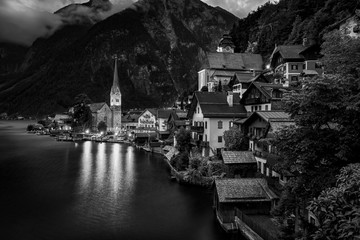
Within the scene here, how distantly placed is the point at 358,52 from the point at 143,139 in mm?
78995

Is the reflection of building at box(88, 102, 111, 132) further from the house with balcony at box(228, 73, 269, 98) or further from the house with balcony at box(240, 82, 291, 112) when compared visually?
the house with balcony at box(240, 82, 291, 112)

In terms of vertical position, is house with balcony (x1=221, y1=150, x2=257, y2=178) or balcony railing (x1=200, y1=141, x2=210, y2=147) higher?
balcony railing (x1=200, y1=141, x2=210, y2=147)

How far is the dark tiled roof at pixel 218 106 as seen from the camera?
4328 centimetres

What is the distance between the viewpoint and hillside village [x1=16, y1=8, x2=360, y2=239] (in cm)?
2289

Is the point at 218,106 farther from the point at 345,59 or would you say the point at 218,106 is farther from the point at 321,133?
the point at 321,133

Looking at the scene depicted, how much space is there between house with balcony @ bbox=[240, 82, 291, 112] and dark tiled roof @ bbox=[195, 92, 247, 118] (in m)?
1.44

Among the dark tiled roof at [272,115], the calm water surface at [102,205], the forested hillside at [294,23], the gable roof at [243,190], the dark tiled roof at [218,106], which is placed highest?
the forested hillside at [294,23]

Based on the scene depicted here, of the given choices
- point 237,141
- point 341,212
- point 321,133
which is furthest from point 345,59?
point 237,141

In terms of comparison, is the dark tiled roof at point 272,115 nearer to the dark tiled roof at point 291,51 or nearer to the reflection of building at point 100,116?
the dark tiled roof at point 291,51

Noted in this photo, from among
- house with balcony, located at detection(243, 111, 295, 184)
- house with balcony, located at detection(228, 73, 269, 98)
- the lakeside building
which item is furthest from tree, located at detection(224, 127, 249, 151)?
house with balcony, located at detection(228, 73, 269, 98)

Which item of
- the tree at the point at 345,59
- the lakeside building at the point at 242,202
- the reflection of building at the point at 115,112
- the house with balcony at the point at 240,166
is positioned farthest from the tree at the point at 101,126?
the tree at the point at 345,59

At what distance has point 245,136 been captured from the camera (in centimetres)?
3669

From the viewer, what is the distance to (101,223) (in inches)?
1077

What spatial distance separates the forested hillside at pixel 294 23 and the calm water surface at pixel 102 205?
42579mm
